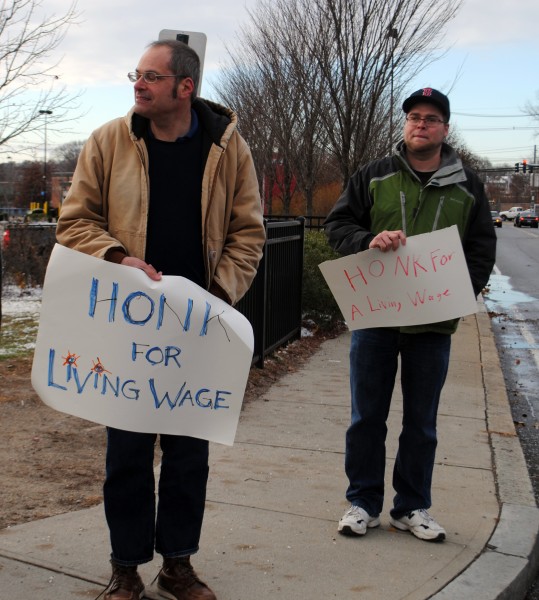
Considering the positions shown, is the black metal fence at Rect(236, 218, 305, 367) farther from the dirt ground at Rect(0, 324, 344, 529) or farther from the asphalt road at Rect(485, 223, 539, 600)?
the asphalt road at Rect(485, 223, 539, 600)

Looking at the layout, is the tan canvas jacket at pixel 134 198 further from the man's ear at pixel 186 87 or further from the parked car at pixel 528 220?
the parked car at pixel 528 220

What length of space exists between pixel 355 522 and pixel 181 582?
3.40 ft

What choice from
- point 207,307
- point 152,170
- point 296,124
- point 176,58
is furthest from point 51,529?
point 296,124

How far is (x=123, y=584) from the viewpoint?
10.7 ft

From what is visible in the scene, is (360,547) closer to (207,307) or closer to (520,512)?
(520,512)

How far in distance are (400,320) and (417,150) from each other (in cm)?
74

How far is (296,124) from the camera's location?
20250mm

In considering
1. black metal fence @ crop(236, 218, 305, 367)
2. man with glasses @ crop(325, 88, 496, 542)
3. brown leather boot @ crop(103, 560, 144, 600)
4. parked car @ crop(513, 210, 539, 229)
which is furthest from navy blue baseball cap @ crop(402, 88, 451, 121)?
parked car @ crop(513, 210, 539, 229)

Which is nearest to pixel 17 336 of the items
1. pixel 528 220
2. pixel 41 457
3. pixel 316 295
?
pixel 316 295

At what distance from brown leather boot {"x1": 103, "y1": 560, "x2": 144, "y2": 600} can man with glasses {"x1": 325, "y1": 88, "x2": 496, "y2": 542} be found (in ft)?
3.73

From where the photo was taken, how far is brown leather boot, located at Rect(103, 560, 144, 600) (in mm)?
3242

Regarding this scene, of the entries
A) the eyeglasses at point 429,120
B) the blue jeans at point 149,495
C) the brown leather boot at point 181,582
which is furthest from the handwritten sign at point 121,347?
the eyeglasses at point 429,120

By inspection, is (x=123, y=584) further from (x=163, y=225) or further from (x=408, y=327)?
(x=408, y=327)

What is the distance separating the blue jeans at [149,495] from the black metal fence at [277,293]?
A: 4321 millimetres
